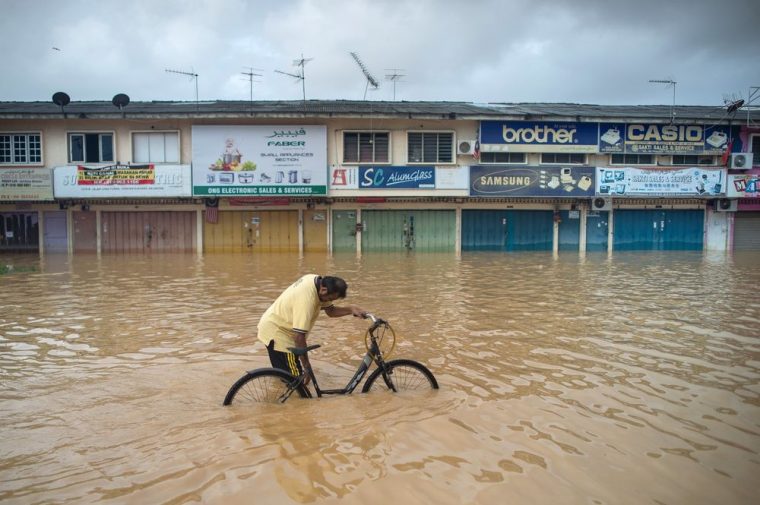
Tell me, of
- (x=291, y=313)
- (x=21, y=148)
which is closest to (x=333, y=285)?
(x=291, y=313)

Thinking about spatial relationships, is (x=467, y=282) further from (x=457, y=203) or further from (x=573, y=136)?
(x=573, y=136)

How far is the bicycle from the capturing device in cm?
481

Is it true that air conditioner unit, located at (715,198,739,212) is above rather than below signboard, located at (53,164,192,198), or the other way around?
below

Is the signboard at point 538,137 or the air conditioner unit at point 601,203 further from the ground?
the signboard at point 538,137

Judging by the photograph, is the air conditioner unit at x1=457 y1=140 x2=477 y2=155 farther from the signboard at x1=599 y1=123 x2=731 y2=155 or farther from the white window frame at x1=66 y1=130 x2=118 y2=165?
the white window frame at x1=66 y1=130 x2=118 y2=165

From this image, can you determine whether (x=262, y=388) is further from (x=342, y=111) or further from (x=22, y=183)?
(x=22, y=183)

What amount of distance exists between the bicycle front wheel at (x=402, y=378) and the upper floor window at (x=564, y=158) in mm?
21016

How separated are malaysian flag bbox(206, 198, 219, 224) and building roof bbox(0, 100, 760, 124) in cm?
363

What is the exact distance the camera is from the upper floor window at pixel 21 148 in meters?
23.2

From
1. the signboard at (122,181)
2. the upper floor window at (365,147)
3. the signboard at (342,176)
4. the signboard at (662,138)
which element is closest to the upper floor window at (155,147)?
the signboard at (122,181)

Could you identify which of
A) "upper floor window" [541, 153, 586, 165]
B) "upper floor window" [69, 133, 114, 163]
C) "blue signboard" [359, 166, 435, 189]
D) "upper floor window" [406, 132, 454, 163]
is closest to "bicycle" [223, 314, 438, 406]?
"blue signboard" [359, 166, 435, 189]

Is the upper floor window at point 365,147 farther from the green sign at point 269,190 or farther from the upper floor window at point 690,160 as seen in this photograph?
the upper floor window at point 690,160

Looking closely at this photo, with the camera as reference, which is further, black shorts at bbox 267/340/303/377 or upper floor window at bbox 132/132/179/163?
upper floor window at bbox 132/132/179/163

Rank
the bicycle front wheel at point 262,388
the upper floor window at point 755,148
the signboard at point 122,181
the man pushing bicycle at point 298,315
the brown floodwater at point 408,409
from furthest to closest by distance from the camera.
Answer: the upper floor window at point 755,148
the signboard at point 122,181
the man pushing bicycle at point 298,315
the bicycle front wheel at point 262,388
the brown floodwater at point 408,409
